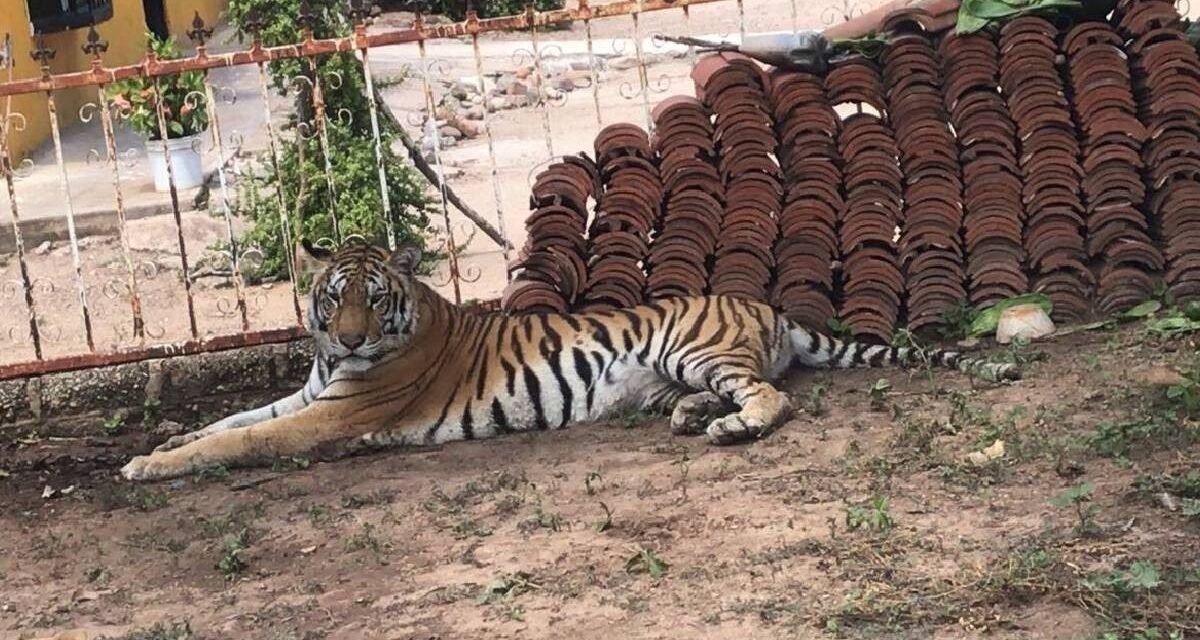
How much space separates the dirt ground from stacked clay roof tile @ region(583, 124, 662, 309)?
76 cm

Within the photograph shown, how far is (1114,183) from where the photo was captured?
738 centimetres

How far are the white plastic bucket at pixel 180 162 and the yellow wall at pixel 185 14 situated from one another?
6362 mm

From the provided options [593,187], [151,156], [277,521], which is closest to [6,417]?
[277,521]

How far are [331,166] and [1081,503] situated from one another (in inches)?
218

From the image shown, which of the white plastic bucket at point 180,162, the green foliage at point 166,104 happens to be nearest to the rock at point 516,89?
the green foliage at point 166,104

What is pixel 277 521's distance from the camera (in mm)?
5918

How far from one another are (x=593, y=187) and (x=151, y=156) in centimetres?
551

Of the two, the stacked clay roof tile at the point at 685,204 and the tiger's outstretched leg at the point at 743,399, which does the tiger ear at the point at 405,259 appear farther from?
the tiger's outstretched leg at the point at 743,399

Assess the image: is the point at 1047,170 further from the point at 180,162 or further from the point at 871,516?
the point at 180,162

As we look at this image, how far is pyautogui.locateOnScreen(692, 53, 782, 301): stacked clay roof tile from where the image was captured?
24.3ft

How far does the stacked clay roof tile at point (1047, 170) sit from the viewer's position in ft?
24.2

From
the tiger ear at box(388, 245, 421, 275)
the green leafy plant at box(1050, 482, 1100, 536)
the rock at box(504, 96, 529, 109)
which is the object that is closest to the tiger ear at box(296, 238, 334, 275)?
the tiger ear at box(388, 245, 421, 275)

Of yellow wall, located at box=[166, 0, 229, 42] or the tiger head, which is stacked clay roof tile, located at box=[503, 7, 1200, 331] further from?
yellow wall, located at box=[166, 0, 229, 42]

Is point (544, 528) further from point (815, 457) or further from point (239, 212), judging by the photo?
point (239, 212)
